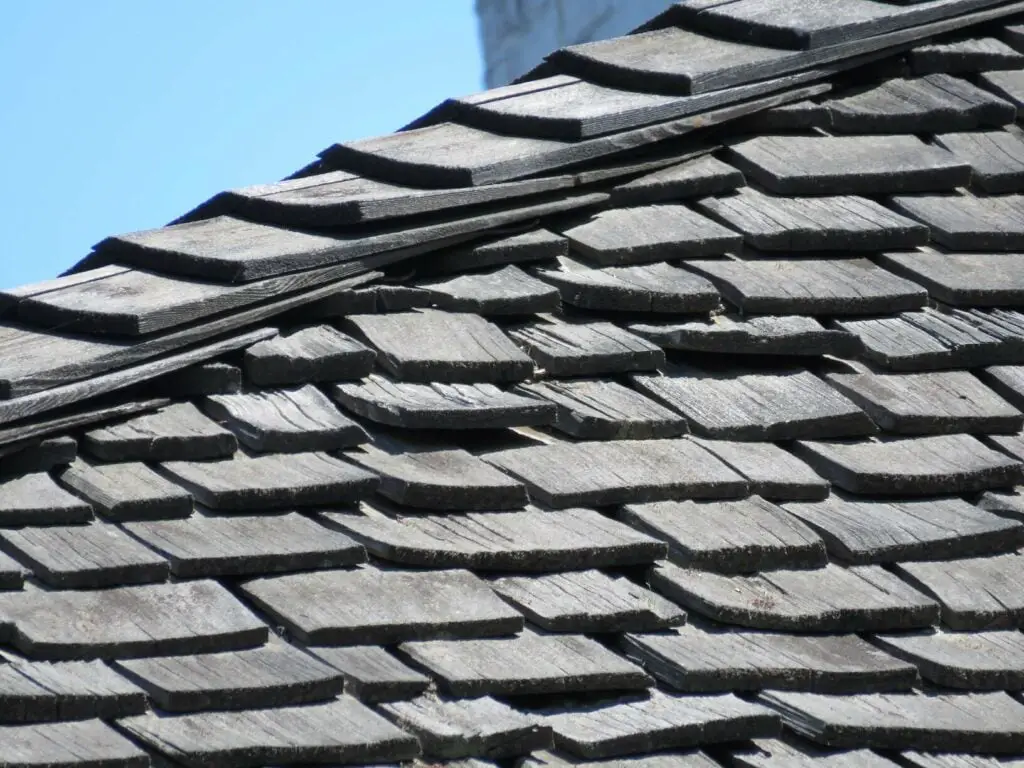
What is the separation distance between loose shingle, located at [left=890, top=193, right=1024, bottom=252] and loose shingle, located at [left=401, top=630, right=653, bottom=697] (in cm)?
159

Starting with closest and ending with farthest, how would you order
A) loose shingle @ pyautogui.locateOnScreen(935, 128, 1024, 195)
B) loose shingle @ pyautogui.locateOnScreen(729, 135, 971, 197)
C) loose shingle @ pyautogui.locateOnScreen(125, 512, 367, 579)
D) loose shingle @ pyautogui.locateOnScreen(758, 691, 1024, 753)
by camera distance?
loose shingle @ pyautogui.locateOnScreen(125, 512, 367, 579) → loose shingle @ pyautogui.locateOnScreen(758, 691, 1024, 753) → loose shingle @ pyautogui.locateOnScreen(729, 135, 971, 197) → loose shingle @ pyautogui.locateOnScreen(935, 128, 1024, 195)

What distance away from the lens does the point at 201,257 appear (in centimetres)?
277

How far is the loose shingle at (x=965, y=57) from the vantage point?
3871mm

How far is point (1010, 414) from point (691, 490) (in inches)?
32.4

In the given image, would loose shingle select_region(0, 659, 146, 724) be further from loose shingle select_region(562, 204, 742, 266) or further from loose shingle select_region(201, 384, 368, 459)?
loose shingle select_region(562, 204, 742, 266)

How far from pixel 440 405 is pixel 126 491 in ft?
1.87

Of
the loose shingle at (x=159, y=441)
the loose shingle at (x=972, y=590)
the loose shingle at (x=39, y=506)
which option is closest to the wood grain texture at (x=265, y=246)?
the loose shingle at (x=159, y=441)

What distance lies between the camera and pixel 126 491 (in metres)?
2.31

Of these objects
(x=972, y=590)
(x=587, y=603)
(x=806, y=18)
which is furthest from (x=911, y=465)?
(x=806, y=18)

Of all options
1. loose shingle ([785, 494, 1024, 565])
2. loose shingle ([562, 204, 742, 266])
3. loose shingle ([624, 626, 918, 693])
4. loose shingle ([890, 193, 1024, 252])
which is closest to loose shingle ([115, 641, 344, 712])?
loose shingle ([624, 626, 918, 693])

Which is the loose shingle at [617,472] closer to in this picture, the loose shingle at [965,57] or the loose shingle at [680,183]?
the loose shingle at [680,183]

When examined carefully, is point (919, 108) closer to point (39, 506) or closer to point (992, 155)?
point (992, 155)

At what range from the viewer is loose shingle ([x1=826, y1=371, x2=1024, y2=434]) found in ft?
9.74

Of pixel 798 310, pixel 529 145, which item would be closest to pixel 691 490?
pixel 798 310
